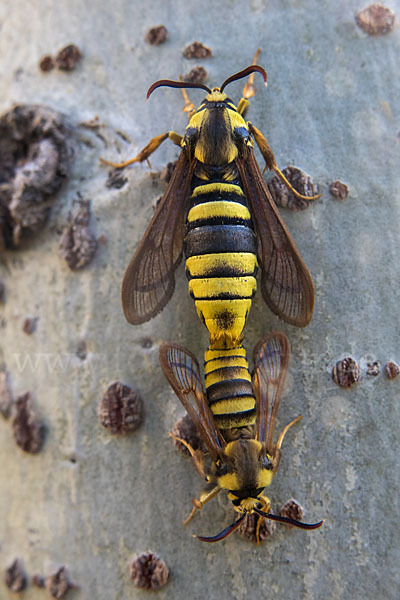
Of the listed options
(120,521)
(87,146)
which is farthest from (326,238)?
(120,521)

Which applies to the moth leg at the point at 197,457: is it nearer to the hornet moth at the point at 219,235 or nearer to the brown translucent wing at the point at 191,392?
the brown translucent wing at the point at 191,392

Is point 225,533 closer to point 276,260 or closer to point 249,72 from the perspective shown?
point 276,260

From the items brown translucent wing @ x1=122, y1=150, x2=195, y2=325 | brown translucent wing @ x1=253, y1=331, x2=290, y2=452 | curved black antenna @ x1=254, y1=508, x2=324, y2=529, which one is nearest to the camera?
curved black antenna @ x1=254, y1=508, x2=324, y2=529

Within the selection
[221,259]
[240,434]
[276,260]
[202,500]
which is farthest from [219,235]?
[202,500]

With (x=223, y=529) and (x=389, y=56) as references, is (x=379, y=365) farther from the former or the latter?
(x=389, y=56)

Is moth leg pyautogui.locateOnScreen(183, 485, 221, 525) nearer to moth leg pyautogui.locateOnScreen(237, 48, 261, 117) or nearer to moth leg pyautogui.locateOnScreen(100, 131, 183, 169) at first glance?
moth leg pyautogui.locateOnScreen(100, 131, 183, 169)

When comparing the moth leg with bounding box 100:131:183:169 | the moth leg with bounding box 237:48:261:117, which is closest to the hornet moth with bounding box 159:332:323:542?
the moth leg with bounding box 100:131:183:169

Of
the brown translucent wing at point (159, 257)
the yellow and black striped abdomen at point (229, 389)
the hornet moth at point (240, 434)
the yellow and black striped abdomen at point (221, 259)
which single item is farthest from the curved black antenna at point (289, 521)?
the brown translucent wing at point (159, 257)
